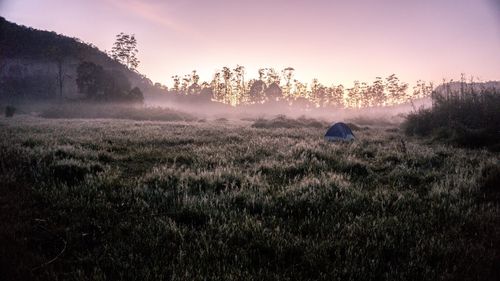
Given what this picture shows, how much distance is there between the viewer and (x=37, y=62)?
103m

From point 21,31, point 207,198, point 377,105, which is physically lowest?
point 207,198

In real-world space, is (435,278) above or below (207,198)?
below

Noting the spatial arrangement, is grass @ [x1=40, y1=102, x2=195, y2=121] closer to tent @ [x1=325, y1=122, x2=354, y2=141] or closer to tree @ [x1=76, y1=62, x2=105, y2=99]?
tree @ [x1=76, y1=62, x2=105, y2=99]

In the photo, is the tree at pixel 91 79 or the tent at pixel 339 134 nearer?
the tent at pixel 339 134

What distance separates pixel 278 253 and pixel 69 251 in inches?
104

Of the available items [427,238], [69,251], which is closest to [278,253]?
[427,238]

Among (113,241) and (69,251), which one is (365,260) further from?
(69,251)

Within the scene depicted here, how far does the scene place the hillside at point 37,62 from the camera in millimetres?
87512

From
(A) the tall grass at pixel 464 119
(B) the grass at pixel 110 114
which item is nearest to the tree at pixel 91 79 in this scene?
(B) the grass at pixel 110 114

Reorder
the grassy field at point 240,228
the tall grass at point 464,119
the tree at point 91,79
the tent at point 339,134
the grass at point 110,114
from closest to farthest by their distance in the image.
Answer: the grassy field at point 240,228, the tall grass at point 464,119, the tent at point 339,134, the grass at point 110,114, the tree at point 91,79

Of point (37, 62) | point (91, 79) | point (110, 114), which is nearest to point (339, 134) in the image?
point (110, 114)

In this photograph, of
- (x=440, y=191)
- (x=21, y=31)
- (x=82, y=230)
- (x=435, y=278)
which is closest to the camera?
(x=435, y=278)

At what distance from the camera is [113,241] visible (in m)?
4.86

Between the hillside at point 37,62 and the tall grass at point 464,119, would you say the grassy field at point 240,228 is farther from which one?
the hillside at point 37,62
